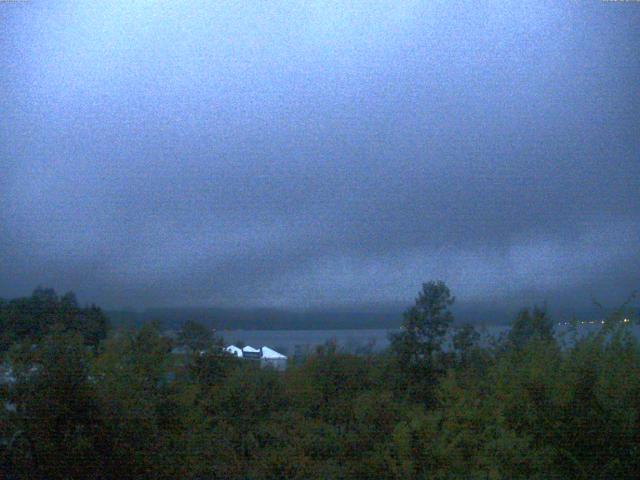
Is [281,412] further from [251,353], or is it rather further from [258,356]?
[251,353]

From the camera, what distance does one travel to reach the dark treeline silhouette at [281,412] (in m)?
8.04

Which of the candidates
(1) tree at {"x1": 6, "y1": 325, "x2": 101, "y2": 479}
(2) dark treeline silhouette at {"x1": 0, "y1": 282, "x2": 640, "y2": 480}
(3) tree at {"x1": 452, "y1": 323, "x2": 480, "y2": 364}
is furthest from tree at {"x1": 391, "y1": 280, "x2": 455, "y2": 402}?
(1) tree at {"x1": 6, "y1": 325, "x2": 101, "y2": 479}

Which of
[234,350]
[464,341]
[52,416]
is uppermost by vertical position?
[464,341]

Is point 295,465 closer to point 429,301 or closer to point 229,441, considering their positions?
point 229,441

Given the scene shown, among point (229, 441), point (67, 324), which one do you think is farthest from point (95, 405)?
point (229, 441)

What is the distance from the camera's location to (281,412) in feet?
41.5

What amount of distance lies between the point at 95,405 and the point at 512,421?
210 inches

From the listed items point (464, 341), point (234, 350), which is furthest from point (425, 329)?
point (234, 350)

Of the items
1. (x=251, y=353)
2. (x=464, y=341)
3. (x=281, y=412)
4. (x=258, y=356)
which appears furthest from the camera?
(x=251, y=353)

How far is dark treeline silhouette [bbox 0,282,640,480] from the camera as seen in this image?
8.04 metres

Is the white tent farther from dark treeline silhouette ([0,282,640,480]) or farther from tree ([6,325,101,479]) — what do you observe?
tree ([6,325,101,479])

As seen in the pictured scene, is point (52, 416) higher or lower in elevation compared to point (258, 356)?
lower

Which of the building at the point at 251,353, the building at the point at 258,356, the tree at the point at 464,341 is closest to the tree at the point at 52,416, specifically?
the building at the point at 258,356

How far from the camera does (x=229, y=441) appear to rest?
1060 cm
